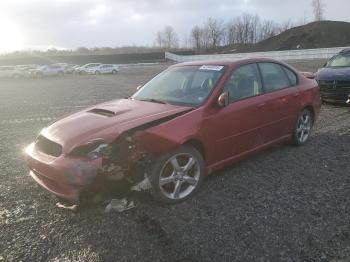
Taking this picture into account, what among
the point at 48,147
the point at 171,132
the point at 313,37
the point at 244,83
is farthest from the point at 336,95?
the point at 313,37

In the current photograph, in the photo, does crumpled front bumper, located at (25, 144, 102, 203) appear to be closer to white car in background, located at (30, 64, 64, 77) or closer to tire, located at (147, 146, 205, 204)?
tire, located at (147, 146, 205, 204)

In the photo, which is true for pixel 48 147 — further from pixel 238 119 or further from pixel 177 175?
pixel 238 119

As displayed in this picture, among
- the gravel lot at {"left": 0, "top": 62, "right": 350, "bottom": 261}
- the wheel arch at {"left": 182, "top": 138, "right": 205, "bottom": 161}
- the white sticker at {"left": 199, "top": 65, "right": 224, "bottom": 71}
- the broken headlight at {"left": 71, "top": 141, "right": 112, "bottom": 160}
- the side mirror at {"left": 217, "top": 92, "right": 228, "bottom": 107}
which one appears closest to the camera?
the gravel lot at {"left": 0, "top": 62, "right": 350, "bottom": 261}

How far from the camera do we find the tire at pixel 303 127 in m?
6.32

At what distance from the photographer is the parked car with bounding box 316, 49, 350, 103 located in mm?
10078

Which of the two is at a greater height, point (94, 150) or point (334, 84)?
point (94, 150)

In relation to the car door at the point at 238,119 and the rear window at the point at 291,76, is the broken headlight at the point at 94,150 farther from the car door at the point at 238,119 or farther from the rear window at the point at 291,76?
the rear window at the point at 291,76

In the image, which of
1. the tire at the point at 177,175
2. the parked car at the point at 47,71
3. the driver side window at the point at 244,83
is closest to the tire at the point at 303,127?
the driver side window at the point at 244,83

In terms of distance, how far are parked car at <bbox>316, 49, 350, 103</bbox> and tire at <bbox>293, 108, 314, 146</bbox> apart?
4116mm

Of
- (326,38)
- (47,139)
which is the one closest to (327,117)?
(47,139)

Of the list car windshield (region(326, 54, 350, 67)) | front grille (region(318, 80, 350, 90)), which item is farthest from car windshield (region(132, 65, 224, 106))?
car windshield (region(326, 54, 350, 67))

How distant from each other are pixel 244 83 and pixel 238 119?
623 mm

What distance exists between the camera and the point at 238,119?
4891mm

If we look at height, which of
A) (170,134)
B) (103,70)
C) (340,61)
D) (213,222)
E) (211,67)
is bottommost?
(103,70)
